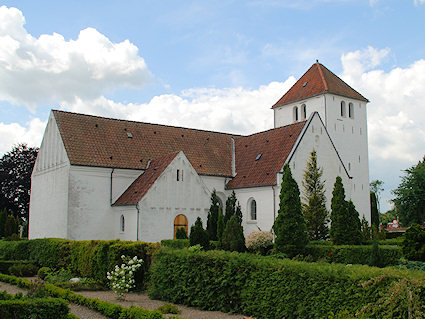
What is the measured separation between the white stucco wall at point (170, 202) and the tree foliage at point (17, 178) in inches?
869

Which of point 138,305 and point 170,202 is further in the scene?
point 170,202

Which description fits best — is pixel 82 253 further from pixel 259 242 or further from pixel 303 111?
pixel 303 111

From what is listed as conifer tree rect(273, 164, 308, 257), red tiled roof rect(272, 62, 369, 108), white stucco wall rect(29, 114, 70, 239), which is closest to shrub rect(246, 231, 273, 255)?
conifer tree rect(273, 164, 308, 257)

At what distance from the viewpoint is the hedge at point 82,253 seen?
15.9 meters

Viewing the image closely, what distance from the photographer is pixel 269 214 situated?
29.1m

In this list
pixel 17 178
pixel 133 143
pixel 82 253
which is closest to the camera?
pixel 82 253

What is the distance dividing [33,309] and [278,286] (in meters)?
5.35

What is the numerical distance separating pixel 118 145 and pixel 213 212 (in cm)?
885

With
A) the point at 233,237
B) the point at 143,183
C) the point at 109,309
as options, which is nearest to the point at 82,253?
the point at 233,237

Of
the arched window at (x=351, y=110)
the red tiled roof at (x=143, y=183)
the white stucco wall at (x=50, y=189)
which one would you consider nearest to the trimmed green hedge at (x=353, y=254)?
the red tiled roof at (x=143, y=183)

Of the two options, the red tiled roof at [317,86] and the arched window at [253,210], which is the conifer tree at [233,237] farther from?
the red tiled roof at [317,86]

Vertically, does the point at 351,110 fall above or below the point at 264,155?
above

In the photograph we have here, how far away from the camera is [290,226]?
19250 millimetres

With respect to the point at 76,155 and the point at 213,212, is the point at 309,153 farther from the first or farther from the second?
the point at 76,155
